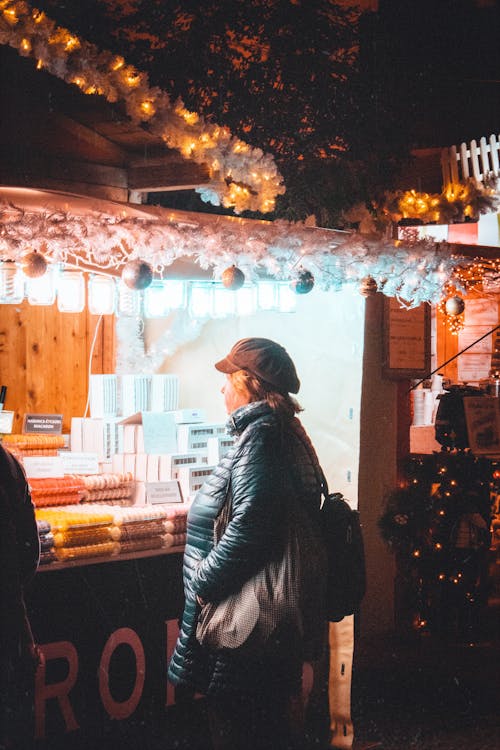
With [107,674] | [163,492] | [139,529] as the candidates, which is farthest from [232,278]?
[107,674]

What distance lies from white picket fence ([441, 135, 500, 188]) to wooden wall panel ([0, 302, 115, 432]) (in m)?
3.42

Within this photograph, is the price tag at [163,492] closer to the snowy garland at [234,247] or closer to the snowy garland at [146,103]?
the snowy garland at [234,247]

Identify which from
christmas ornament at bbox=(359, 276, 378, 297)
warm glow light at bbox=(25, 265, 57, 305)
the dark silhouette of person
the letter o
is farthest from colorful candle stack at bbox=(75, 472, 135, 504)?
christmas ornament at bbox=(359, 276, 378, 297)

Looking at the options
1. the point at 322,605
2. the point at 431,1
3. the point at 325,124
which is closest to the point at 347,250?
the point at 322,605

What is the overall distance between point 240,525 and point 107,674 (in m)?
1.67

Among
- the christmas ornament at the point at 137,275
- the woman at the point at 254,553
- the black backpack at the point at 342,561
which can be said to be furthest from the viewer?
the christmas ornament at the point at 137,275

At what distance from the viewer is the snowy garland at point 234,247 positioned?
4.39 meters

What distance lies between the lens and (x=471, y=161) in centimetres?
795

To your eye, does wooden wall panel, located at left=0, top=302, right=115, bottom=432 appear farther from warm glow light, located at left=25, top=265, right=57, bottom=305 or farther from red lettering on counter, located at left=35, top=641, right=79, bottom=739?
red lettering on counter, located at left=35, top=641, right=79, bottom=739

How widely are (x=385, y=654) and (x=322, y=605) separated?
2935mm

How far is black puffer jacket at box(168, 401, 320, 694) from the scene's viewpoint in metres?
3.81

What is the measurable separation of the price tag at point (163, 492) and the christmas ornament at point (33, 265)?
1733mm

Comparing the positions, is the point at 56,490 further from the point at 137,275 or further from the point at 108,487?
the point at 137,275

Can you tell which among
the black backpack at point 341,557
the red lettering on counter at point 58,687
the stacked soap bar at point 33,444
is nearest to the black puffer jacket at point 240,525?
the black backpack at point 341,557
